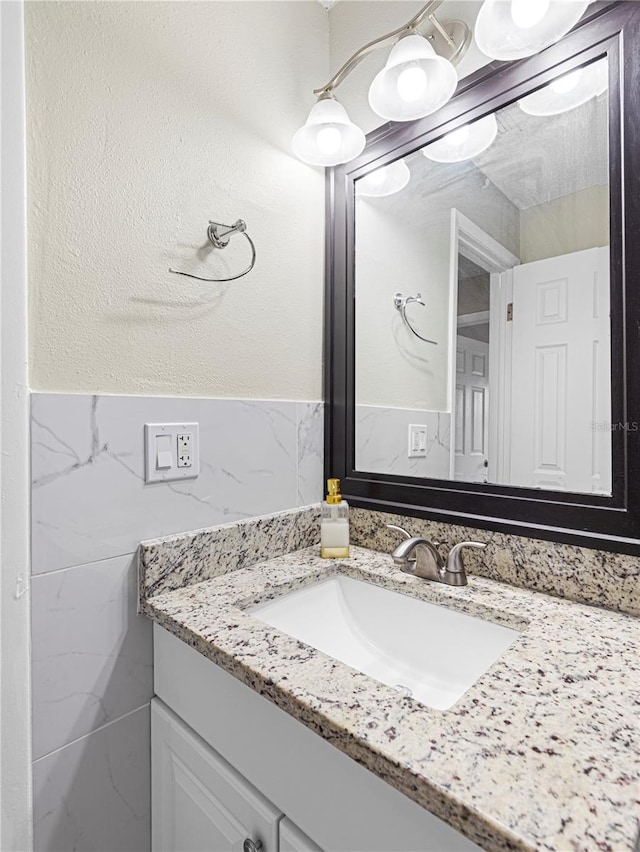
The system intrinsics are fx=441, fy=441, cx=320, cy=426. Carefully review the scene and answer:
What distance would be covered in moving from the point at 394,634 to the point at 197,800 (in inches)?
18.0

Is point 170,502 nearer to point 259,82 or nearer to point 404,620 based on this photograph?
point 404,620

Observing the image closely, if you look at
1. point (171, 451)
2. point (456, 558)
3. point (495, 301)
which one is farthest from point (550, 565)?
point (171, 451)

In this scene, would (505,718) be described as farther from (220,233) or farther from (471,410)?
(220,233)

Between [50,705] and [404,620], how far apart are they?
67 cm

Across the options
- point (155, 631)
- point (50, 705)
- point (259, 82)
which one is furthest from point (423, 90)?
point (50, 705)

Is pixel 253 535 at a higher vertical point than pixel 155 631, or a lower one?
higher

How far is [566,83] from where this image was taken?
87 cm

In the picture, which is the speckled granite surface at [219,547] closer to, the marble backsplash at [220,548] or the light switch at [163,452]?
the marble backsplash at [220,548]

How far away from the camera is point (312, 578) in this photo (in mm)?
1002

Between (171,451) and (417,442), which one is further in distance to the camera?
(417,442)

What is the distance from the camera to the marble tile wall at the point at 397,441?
1.10 metres

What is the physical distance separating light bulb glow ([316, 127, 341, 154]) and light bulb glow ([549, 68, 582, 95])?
0.48 m

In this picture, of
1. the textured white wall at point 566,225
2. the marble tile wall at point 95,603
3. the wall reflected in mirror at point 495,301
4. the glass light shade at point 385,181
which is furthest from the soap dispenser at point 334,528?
the glass light shade at point 385,181

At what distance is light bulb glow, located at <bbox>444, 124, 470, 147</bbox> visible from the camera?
1.04 m
